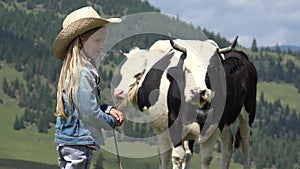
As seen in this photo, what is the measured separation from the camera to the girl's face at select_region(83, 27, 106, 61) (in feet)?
23.8

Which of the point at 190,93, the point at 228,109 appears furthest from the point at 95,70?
the point at 228,109

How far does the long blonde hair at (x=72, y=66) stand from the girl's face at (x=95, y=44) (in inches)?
1.7

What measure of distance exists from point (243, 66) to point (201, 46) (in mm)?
2440

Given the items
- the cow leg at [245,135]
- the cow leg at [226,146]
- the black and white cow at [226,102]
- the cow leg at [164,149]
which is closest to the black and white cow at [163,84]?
the cow leg at [164,149]

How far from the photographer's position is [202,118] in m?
12.9

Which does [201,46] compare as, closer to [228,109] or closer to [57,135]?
[228,109]

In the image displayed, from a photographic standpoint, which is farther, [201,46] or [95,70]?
[201,46]

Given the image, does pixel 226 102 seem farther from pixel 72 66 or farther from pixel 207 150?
pixel 72 66

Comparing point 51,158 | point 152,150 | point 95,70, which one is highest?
point 95,70

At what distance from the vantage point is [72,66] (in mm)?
7098

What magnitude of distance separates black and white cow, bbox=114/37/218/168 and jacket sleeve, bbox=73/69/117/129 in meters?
5.18

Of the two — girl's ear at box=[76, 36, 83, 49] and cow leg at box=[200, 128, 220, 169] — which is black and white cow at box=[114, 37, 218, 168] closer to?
Answer: cow leg at box=[200, 128, 220, 169]

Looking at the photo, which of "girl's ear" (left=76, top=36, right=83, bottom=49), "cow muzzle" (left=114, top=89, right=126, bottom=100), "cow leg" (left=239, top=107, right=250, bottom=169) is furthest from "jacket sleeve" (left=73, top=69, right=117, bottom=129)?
"cow leg" (left=239, top=107, right=250, bottom=169)

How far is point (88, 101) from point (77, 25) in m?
0.87
